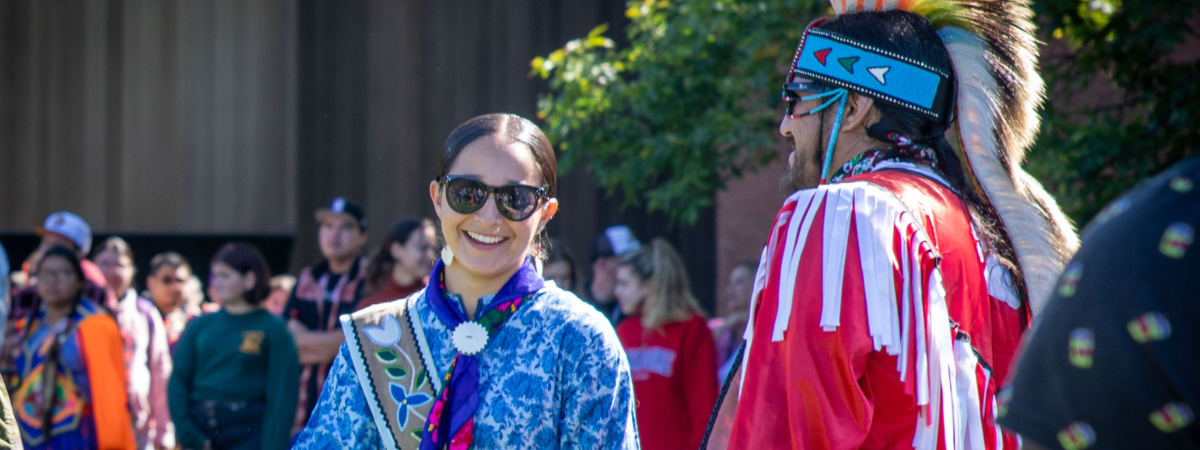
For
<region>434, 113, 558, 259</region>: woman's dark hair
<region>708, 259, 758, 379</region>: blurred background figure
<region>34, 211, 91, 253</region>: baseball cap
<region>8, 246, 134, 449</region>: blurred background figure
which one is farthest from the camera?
<region>34, 211, 91, 253</region>: baseball cap

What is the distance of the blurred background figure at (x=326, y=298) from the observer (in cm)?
589

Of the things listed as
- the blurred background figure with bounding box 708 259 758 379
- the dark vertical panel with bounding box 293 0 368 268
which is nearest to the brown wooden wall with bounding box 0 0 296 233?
the dark vertical panel with bounding box 293 0 368 268

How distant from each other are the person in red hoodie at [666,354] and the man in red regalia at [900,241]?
2.96m

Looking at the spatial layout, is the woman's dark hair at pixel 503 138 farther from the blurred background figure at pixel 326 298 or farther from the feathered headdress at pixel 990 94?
the blurred background figure at pixel 326 298

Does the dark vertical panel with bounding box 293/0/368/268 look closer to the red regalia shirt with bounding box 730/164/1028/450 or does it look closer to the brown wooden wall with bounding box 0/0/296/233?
the brown wooden wall with bounding box 0/0/296/233

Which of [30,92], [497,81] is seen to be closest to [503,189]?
[497,81]

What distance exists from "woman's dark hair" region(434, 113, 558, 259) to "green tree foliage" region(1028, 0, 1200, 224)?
3.96 m

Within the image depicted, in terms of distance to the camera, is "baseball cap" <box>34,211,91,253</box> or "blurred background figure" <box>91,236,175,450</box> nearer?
"blurred background figure" <box>91,236,175,450</box>

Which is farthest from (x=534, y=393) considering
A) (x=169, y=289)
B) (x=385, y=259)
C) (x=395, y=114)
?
(x=395, y=114)

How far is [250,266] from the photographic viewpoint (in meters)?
5.74

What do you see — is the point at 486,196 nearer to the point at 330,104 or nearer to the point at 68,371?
the point at 68,371

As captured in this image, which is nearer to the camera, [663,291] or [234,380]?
[234,380]

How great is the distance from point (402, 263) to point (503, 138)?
140 inches

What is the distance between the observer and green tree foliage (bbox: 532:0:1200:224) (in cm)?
558
